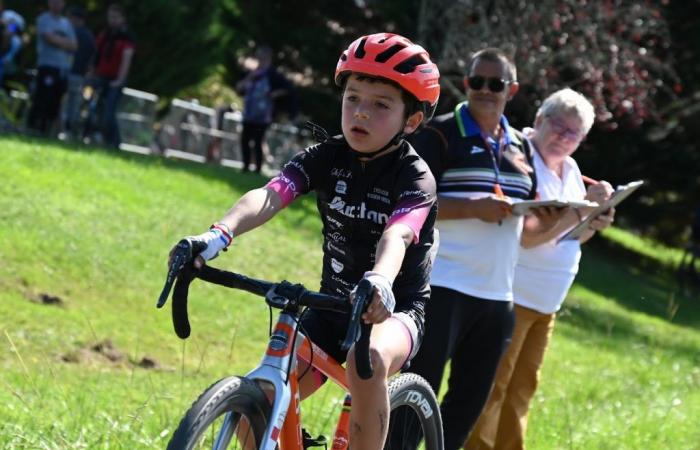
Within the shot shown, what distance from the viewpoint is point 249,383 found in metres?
4.14

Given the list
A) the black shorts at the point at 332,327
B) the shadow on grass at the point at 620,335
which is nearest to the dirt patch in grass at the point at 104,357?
the black shorts at the point at 332,327

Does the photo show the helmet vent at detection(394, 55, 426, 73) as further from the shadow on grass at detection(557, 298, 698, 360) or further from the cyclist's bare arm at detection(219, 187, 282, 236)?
the shadow on grass at detection(557, 298, 698, 360)

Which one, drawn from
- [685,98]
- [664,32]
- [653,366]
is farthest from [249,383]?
[685,98]

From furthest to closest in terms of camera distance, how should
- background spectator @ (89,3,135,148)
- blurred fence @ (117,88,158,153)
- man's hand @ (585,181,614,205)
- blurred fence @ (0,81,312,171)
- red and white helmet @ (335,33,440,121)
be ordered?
1. blurred fence @ (117,88,158,153)
2. blurred fence @ (0,81,312,171)
3. background spectator @ (89,3,135,148)
4. man's hand @ (585,181,614,205)
5. red and white helmet @ (335,33,440,121)

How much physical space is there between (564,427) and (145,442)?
10.9 ft

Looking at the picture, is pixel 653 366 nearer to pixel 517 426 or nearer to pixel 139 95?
pixel 517 426

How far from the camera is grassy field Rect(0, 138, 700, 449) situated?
275 inches

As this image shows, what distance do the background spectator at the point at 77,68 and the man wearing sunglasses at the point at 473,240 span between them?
41.1 feet

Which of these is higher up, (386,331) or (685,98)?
(685,98)

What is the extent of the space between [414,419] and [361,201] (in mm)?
1089

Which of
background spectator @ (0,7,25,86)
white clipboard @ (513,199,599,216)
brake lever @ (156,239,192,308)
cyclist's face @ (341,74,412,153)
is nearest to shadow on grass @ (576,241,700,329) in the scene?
background spectator @ (0,7,25,86)

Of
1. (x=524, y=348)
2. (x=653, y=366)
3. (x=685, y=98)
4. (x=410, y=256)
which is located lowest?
(x=653, y=366)

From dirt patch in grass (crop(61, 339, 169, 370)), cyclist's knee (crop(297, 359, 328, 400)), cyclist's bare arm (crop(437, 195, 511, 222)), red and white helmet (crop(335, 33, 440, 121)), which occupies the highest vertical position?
red and white helmet (crop(335, 33, 440, 121))

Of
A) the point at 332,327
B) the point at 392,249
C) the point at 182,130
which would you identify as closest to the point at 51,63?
the point at 182,130
